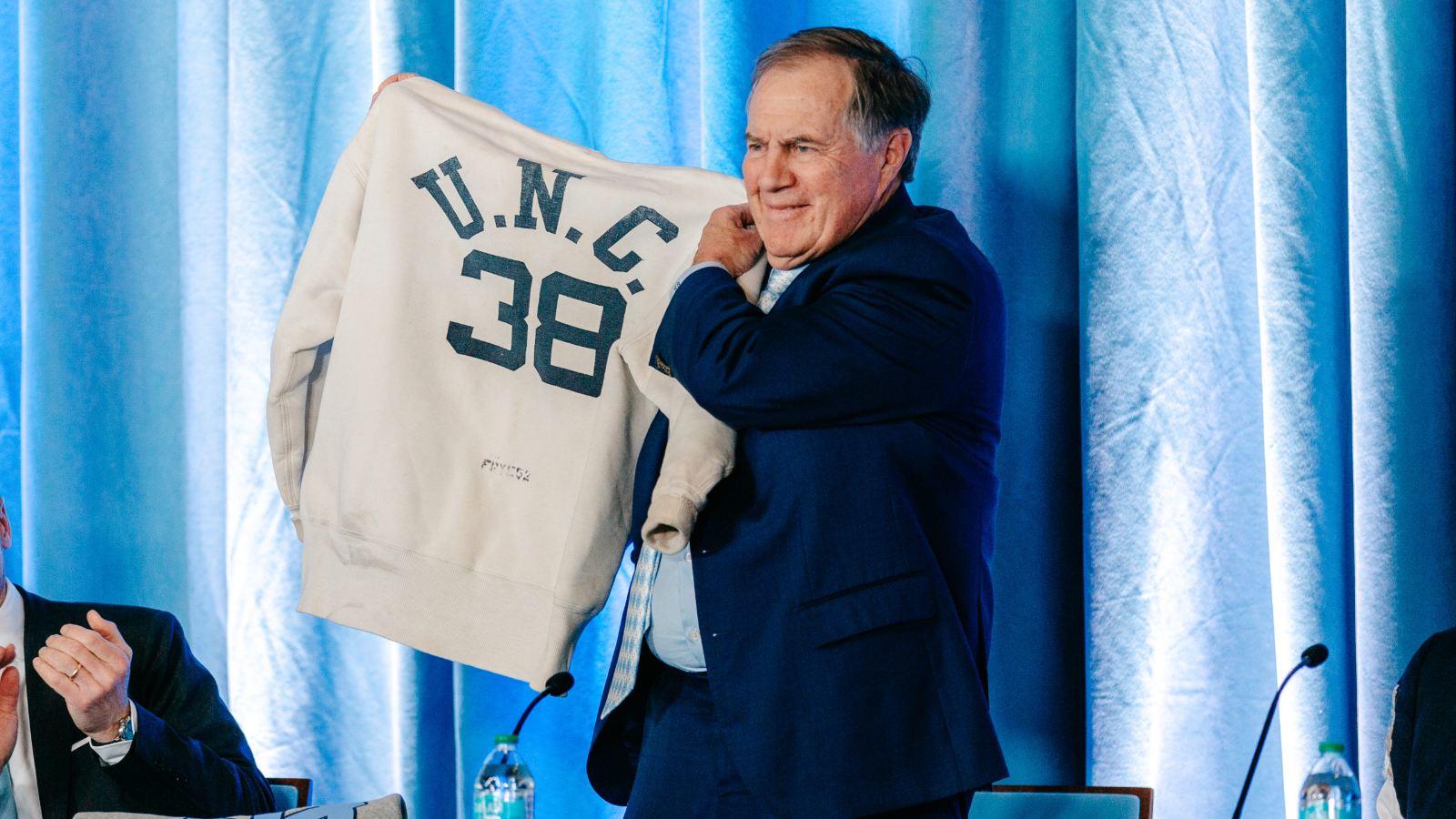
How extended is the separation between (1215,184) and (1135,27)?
28cm

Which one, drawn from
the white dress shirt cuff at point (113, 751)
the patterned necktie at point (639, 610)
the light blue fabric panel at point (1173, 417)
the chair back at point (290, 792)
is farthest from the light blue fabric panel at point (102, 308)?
the light blue fabric panel at point (1173, 417)

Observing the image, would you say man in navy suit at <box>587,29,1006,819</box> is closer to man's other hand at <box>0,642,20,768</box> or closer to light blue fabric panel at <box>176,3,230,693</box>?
man's other hand at <box>0,642,20,768</box>

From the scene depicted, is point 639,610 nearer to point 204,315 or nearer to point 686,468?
point 686,468

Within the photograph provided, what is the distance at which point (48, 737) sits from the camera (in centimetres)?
215

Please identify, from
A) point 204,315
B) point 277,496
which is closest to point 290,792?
point 277,496

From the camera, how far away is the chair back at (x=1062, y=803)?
2131 millimetres

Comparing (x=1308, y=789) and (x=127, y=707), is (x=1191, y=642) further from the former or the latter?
(x=127, y=707)

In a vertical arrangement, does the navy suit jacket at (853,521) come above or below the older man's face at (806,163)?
below

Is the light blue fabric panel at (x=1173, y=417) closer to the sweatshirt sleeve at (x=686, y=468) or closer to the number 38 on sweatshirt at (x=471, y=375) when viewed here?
the number 38 on sweatshirt at (x=471, y=375)

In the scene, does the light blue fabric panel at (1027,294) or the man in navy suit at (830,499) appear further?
the light blue fabric panel at (1027,294)

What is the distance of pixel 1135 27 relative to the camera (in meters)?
2.38

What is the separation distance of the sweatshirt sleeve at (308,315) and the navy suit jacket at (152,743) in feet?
1.21

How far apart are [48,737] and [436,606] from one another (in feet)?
2.19

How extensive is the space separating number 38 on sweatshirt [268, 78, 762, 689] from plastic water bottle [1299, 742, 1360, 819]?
3.54 ft
